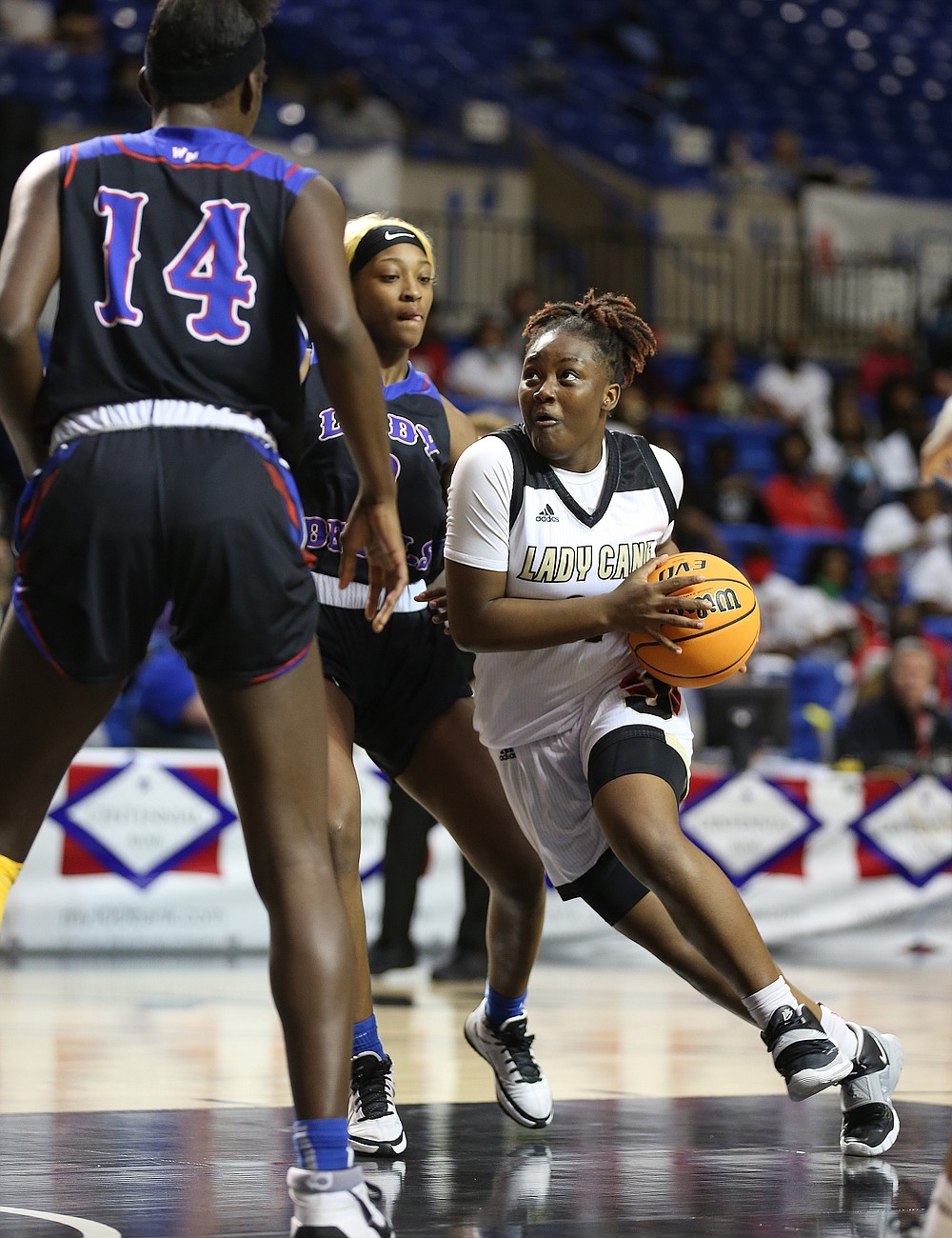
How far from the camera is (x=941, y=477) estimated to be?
300 centimetres

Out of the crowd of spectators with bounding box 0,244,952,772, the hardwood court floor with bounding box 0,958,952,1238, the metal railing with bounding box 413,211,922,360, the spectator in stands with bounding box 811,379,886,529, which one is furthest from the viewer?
the metal railing with bounding box 413,211,922,360

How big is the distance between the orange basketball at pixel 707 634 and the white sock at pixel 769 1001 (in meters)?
0.68

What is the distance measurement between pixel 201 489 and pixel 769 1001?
1.81 metres

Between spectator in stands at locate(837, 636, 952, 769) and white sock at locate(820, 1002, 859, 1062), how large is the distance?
6.19m

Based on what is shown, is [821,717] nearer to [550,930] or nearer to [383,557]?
[550,930]

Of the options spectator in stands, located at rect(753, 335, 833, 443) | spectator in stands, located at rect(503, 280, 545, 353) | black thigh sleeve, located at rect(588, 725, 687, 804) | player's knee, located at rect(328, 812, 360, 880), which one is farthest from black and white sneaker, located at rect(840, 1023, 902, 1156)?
spectator in stands, located at rect(753, 335, 833, 443)

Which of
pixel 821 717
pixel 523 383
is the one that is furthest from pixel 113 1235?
pixel 821 717

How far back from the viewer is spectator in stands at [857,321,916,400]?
17.6 metres

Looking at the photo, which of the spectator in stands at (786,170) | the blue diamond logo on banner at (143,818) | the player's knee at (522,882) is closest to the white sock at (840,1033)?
the player's knee at (522,882)

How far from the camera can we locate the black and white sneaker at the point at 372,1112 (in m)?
4.23

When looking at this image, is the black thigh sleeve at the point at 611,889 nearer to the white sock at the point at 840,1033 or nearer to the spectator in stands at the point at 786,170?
the white sock at the point at 840,1033

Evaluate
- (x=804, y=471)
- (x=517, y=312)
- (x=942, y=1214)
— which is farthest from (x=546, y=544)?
(x=517, y=312)

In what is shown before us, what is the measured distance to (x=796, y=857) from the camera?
9750 millimetres

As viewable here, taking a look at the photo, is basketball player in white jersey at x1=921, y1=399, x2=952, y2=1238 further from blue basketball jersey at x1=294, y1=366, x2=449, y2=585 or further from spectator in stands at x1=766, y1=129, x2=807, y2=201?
spectator in stands at x1=766, y1=129, x2=807, y2=201
